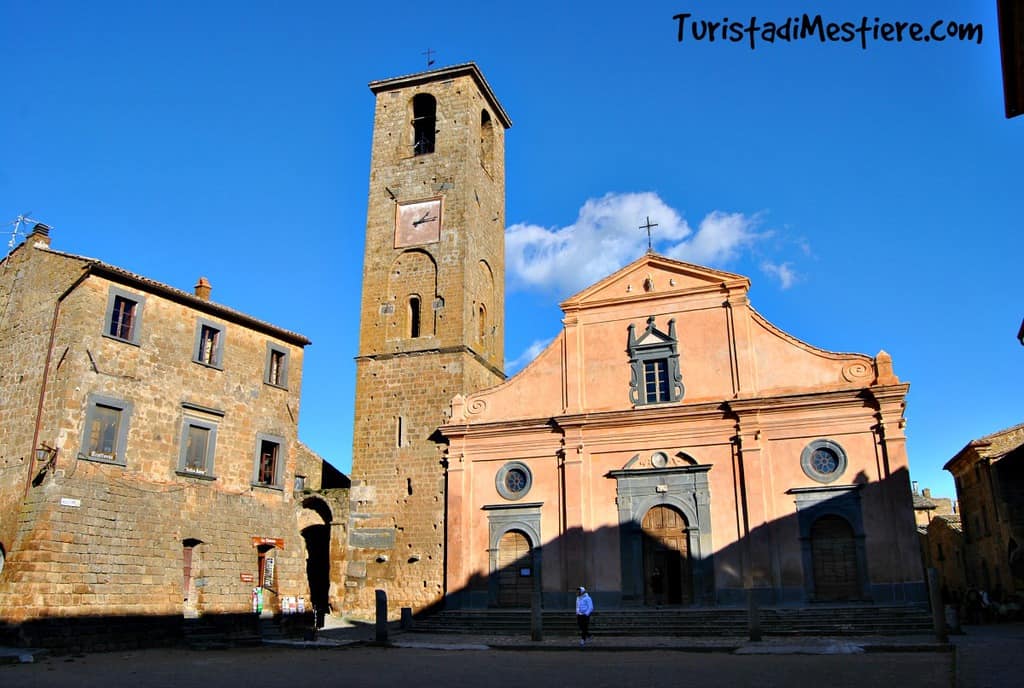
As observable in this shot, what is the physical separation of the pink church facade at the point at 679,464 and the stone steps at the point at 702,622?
1.03 meters

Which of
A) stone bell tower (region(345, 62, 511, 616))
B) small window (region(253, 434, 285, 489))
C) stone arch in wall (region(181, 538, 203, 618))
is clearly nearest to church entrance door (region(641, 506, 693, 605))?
stone bell tower (region(345, 62, 511, 616))

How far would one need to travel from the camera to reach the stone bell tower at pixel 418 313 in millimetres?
26547

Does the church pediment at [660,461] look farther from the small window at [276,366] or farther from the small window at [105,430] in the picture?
the small window at [105,430]

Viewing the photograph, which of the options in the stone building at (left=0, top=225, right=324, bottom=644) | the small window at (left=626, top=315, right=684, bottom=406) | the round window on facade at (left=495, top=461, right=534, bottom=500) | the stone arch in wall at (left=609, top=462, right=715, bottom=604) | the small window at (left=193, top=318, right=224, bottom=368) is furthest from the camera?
the round window on facade at (left=495, top=461, right=534, bottom=500)

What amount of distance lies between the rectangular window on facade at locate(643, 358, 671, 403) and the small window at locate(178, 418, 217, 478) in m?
12.5

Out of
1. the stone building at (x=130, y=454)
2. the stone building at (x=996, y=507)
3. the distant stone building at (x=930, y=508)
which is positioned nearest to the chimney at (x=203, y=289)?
the stone building at (x=130, y=454)

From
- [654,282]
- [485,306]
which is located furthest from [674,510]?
[485,306]

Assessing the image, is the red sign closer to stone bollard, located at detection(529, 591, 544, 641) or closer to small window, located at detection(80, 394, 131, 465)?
small window, located at detection(80, 394, 131, 465)

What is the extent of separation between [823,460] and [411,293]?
46.7 ft

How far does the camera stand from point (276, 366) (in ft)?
85.7

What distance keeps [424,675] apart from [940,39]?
35.6 ft

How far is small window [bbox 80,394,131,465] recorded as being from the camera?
20000 mm

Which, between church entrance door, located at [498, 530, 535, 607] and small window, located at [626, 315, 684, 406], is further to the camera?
small window, located at [626, 315, 684, 406]

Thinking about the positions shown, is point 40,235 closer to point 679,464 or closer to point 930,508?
point 679,464
